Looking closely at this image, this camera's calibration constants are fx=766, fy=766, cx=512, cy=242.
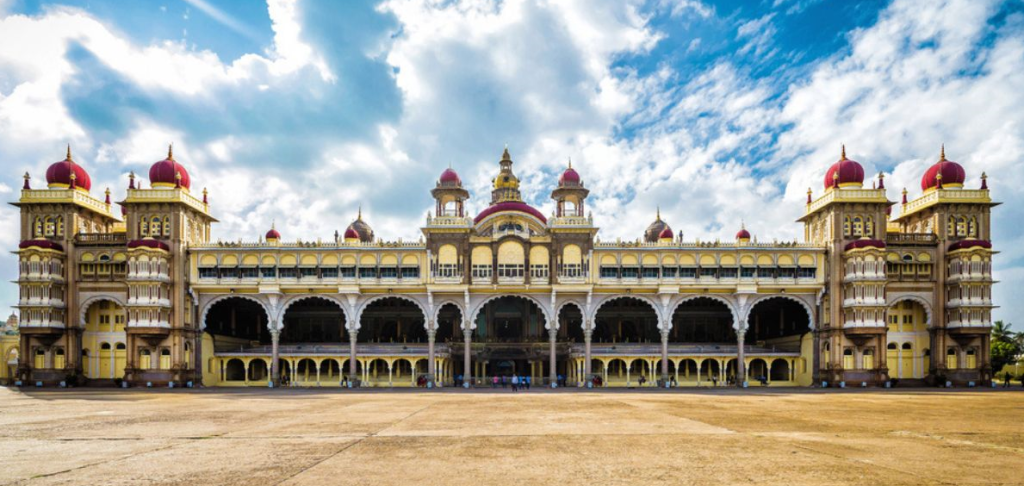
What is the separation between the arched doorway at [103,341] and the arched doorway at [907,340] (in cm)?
6264

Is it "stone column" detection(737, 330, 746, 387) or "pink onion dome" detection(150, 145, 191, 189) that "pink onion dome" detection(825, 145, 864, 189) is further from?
"pink onion dome" detection(150, 145, 191, 189)

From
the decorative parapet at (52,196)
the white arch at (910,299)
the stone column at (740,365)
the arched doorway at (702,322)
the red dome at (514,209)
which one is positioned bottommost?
the stone column at (740,365)

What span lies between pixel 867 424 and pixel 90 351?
6022 cm

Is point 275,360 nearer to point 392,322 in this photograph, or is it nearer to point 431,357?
point 431,357

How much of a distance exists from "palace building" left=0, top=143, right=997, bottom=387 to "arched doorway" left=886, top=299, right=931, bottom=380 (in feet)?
0.37

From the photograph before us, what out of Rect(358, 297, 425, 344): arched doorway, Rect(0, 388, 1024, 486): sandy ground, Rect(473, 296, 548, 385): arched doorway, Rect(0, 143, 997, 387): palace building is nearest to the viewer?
Rect(0, 388, 1024, 486): sandy ground

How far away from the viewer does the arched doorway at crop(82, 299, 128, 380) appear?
206 feet

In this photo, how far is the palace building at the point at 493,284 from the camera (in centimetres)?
6009

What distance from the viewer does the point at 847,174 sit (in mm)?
62781

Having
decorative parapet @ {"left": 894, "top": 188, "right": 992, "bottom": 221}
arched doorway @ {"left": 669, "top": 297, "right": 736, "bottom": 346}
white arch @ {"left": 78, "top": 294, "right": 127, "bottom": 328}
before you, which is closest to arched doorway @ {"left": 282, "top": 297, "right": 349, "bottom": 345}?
white arch @ {"left": 78, "top": 294, "right": 127, "bottom": 328}

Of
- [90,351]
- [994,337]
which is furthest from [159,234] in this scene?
[994,337]

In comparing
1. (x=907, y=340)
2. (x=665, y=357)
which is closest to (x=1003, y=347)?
(x=907, y=340)

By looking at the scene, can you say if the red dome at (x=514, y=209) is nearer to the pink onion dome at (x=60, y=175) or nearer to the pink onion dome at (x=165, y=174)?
the pink onion dome at (x=165, y=174)

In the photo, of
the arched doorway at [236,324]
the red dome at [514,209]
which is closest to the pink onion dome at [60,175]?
the arched doorway at [236,324]
